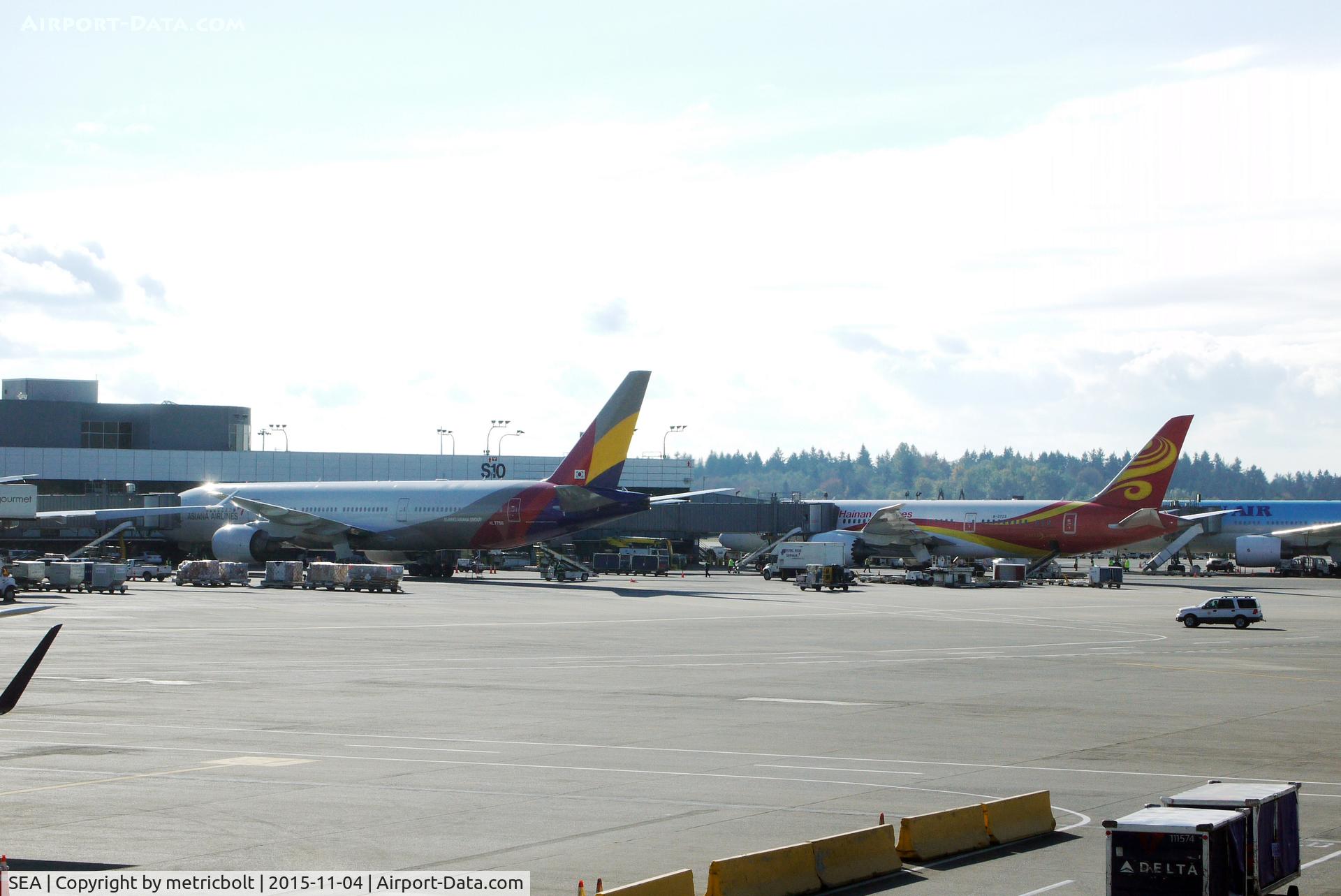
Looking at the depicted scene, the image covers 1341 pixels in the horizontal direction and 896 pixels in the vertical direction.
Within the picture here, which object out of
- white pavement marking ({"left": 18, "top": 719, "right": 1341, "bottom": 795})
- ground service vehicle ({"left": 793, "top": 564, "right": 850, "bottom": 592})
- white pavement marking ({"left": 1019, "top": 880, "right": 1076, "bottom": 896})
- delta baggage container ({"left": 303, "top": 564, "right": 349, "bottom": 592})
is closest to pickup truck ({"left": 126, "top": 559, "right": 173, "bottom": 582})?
delta baggage container ({"left": 303, "top": 564, "right": 349, "bottom": 592})

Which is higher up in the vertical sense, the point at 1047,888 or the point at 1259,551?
the point at 1259,551

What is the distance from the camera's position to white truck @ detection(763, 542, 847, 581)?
309 ft

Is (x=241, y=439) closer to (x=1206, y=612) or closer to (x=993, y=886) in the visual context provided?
(x=1206, y=612)

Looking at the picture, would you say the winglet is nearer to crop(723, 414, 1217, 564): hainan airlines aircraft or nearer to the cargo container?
the cargo container

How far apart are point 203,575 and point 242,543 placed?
35.0 feet

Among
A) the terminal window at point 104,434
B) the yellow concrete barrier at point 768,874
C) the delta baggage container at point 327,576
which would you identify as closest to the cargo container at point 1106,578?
the delta baggage container at point 327,576

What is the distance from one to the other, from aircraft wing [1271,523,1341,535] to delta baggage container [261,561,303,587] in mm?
73111

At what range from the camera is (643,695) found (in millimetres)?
29359

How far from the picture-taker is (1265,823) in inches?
488

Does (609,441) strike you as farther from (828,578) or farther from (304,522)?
(304,522)

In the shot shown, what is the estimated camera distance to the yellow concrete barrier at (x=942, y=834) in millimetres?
14742

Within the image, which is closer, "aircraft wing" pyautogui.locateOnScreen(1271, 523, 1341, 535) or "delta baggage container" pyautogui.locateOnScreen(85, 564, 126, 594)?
"delta baggage container" pyautogui.locateOnScreen(85, 564, 126, 594)

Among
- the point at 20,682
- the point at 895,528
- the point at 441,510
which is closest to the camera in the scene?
the point at 20,682

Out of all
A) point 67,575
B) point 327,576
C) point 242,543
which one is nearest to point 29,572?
point 67,575
